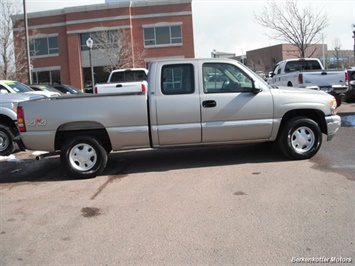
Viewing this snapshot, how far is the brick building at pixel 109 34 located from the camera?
36.5 metres

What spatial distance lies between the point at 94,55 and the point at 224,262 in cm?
3650

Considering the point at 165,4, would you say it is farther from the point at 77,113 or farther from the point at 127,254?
the point at 127,254

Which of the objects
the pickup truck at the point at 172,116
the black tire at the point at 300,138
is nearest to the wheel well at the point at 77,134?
the pickup truck at the point at 172,116

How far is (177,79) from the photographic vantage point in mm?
6672

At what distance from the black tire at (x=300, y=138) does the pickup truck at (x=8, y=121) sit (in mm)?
5877

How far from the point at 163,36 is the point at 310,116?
31.6 meters

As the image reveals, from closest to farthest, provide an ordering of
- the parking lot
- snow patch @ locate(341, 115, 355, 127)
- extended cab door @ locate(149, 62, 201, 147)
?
1. the parking lot
2. extended cab door @ locate(149, 62, 201, 147)
3. snow patch @ locate(341, 115, 355, 127)

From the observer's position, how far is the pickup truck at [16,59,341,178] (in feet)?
21.2

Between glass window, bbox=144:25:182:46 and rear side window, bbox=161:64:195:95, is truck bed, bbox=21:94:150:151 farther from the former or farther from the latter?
glass window, bbox=144:25:182:46

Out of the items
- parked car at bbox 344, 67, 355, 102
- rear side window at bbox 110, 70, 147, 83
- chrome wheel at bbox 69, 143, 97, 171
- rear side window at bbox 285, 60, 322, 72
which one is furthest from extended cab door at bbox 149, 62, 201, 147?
parked car at bbox 344, 67, 355, 102

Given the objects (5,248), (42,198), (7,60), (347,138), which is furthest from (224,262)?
(7,60)

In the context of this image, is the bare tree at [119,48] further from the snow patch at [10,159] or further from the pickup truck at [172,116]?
the pickup truck at [172,116]

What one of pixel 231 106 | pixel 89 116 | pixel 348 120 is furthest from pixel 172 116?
pixel 348 120

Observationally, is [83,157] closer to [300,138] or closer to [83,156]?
[83,156]
